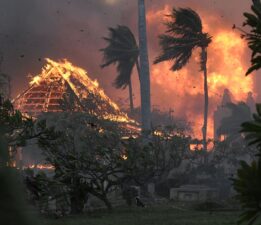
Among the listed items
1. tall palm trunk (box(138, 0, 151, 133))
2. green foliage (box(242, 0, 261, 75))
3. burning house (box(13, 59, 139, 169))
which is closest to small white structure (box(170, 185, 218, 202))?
tall palm trunk (box(138, 0, 151, 133))

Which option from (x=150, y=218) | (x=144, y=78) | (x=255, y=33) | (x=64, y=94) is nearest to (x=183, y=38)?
(x=144, y=78)

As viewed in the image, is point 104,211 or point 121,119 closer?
point 104,211

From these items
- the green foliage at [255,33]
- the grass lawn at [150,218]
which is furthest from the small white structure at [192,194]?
the green foliage at [255,33]

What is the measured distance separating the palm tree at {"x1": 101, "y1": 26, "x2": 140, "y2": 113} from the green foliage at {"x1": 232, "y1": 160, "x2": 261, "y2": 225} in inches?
2102

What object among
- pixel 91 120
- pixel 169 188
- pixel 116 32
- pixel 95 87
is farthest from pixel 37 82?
pixel 169 188

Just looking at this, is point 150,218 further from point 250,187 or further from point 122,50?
point 122,50

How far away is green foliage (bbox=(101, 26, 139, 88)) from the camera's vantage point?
188 ft

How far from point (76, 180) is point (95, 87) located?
4340 centimetres

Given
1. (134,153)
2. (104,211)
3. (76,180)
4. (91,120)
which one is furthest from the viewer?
(91,120)

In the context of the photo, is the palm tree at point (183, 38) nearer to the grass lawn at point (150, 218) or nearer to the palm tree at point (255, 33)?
the grass lawn at point (150, 218)

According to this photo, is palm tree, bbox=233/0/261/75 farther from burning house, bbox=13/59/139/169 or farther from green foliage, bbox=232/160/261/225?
burning house, bbox=13/59/139/169

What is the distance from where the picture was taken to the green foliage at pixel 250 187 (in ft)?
11.1

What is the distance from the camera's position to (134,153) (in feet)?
74.5

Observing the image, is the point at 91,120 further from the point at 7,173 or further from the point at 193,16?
the point at 7,173
